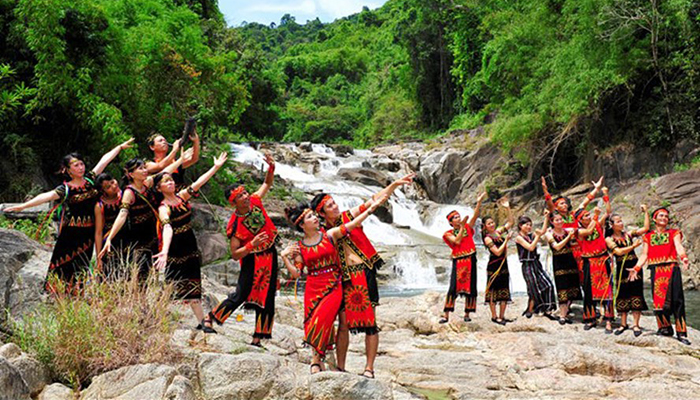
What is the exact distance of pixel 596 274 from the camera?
8430 millimetres

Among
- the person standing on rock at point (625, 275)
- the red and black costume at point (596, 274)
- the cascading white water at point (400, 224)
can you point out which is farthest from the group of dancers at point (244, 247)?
the cascading white water at point (400, 224)

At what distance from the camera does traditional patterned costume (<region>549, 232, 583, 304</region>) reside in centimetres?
871

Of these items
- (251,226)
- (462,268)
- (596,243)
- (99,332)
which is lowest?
(99,332)

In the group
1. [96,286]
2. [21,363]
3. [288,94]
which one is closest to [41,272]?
[96,286]

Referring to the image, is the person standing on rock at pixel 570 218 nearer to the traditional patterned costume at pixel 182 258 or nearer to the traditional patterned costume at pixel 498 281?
the traditional patterned costume at pixel 498 281

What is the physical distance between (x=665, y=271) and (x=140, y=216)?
254 inches

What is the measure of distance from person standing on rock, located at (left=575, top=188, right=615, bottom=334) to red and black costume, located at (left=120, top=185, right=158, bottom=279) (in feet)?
19.3

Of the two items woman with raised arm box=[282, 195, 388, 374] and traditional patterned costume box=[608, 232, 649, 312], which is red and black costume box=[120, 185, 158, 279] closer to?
woman with raised arm box=[282, 195, 388, 374]

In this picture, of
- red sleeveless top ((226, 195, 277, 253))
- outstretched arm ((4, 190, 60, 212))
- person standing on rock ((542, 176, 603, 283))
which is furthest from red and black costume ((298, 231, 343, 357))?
person standing on rock ((542, 176, 603, 283))

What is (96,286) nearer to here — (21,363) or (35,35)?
(21,363)

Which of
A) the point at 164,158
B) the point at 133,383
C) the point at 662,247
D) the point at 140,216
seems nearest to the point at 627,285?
the point at 662,247

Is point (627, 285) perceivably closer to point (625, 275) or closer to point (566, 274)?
point (625, 275)

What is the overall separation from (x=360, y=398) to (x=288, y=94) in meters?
60.7

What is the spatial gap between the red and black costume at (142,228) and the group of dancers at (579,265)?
4209mm
